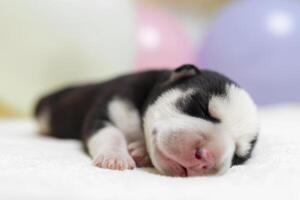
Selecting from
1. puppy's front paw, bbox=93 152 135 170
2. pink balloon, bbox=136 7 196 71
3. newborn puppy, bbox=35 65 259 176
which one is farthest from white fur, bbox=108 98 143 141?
pink balloon, bbox=136 7 196 71

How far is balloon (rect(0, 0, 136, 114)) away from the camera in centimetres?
255

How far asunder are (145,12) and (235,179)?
2032 mm

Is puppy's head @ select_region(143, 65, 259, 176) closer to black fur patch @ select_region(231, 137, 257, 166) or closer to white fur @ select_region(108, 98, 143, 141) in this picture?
black fur patch @ select_region(231, 137, 257, 166)

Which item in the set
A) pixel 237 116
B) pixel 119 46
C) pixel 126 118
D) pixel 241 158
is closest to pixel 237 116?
pixel 237 116

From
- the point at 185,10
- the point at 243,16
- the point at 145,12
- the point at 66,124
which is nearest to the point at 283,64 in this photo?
the point at 243,16

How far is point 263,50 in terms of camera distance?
103 inches

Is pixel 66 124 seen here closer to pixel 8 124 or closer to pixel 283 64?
pixel 8 124

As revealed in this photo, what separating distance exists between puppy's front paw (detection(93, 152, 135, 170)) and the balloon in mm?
1341

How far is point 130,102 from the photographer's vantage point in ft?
5.70

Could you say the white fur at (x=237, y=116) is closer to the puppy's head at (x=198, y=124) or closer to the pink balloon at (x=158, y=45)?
the puppy's head at (x=198, y=124)

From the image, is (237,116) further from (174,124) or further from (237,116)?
(174,124)

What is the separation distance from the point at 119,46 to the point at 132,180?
1683 mm

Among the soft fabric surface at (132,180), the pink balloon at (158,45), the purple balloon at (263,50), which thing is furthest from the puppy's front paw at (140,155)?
the pink balloon at (158,45)

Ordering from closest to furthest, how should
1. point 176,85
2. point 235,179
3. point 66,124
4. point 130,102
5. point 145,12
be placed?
point 235,179
point 176,85
point 130,102
point 66,124
point 145,12
